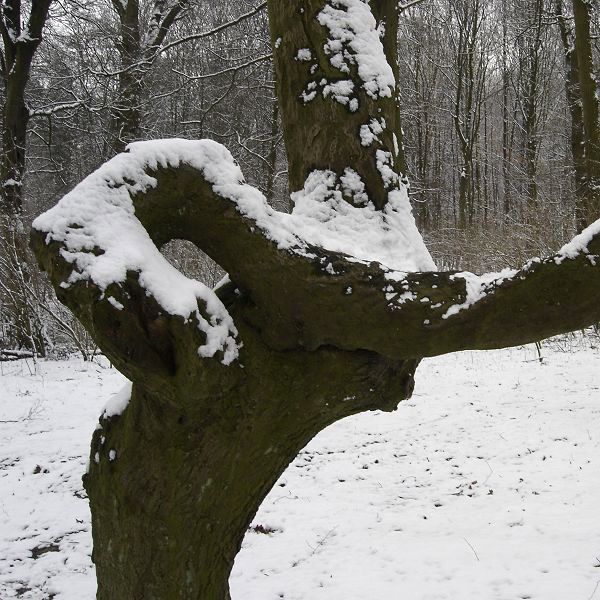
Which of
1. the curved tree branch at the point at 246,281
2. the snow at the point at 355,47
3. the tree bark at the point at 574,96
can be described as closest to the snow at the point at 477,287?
the curved tree branch at the point at 246,281

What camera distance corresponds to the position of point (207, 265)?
35.2ft

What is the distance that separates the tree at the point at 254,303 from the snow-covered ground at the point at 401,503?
7.21 ft

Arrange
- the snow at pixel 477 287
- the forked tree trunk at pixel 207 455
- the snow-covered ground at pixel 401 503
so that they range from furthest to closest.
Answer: the snow-covered ground at pixel 401 503, the forked tree trunk at pixel 207 455, the snow at pixel 477 287

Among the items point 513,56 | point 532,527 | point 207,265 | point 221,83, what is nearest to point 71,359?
point 207,265

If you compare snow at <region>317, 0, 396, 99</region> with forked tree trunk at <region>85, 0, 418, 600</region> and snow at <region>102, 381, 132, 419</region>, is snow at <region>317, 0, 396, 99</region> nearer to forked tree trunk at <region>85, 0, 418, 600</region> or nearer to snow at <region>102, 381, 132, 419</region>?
forked tree trunk at <region>85, 0, 418, 600</region>

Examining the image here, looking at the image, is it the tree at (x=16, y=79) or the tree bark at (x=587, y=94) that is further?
the tree at (x=16, y=79)

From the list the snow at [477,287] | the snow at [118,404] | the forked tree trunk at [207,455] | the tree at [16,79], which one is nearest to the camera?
the snow at [477,287]

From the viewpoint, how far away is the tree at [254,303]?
4.42ft

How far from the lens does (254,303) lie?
5.43 feet

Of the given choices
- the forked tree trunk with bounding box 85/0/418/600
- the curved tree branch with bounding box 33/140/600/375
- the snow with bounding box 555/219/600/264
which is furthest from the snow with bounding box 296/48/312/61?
the snow with bounding box 555/219/600/264

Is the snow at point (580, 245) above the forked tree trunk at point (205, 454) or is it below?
above

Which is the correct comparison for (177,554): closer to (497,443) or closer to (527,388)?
(497,443)

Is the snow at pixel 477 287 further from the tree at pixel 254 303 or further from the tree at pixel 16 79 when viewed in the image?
the tree at pixel 16 79

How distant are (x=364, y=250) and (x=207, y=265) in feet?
30.3
